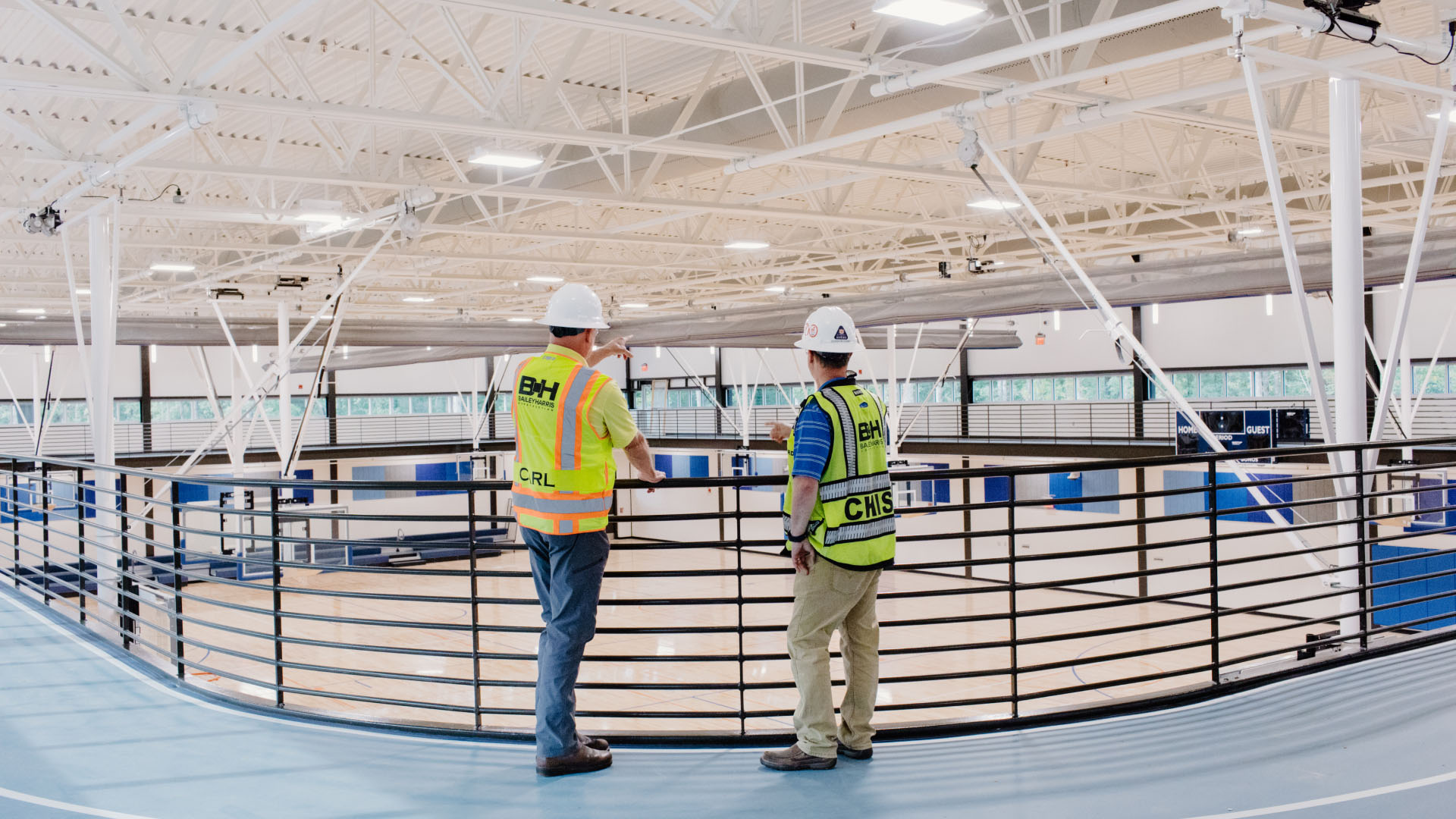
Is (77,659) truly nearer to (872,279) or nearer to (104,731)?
(104,731)

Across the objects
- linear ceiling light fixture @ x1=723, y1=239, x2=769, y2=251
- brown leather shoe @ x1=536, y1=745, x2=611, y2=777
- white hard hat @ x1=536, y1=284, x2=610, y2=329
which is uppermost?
linear ceiling light fixture @ x1=723, y1=239, x2=769, y2=251

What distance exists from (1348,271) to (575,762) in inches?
212

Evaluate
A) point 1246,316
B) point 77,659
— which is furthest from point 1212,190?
point 77,659

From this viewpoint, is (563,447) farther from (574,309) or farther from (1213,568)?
(1213,568)

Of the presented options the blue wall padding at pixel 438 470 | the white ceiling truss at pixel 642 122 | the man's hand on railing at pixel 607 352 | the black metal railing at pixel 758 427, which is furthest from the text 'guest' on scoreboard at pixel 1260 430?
the blue wall padding at pixel 438 470

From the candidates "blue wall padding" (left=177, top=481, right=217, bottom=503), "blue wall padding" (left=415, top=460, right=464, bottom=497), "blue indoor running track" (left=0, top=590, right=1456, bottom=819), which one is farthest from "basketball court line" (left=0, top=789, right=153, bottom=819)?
"blue wall padding" (left=415, top=460, right=464, bottom=497)

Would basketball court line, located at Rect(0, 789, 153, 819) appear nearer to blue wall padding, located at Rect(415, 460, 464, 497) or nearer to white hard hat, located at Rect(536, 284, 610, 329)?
white hard hat, located at Rect(536, 284, 610, 329)

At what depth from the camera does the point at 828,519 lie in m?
4.02

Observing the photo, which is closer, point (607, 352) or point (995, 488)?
point (607, 352)

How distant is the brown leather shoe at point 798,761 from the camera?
4.15 meters

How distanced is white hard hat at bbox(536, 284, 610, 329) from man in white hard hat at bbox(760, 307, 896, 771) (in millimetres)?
828

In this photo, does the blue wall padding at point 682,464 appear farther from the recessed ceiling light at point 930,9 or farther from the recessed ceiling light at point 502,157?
the recessed ceiling light at point 930,9

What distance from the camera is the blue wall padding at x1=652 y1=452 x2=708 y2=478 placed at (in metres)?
34.0

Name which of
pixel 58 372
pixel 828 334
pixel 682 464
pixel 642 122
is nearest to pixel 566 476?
pixel 828 334
